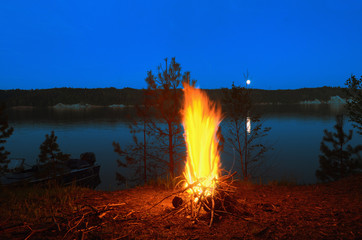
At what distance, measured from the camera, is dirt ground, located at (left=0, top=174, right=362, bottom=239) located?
4121 mm

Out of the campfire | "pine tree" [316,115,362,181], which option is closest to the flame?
the campfire

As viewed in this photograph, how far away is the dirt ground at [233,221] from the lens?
13.5 feet

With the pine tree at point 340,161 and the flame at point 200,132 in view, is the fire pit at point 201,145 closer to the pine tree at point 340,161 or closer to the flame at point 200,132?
the flame at point 200,132

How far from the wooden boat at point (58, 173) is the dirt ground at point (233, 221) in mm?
13160

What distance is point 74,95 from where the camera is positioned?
146m

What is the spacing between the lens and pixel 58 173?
20.2 meters

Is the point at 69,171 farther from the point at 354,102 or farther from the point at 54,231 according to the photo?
the point at 354,102

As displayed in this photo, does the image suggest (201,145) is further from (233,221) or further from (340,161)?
(340,161)

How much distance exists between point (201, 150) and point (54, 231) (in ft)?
10.7

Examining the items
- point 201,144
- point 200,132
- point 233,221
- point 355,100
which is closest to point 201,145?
point 201,144

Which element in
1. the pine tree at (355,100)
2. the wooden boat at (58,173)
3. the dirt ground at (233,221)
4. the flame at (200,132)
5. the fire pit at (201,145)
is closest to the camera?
the dirt ground at (233,221)

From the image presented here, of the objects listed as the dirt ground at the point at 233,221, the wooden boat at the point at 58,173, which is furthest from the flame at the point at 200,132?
the wooden boat at the point at 58,173

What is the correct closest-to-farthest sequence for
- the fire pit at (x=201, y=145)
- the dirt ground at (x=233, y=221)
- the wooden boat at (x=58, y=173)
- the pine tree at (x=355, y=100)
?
the dirt ground at (x=233, y=221) → the fire pit at (x=201, y=145) → the pine tree at (x=355, y=100) → the wooden boat at (x=58, y=173)

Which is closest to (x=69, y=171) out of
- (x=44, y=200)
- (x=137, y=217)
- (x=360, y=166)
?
(x=44, y=200)
